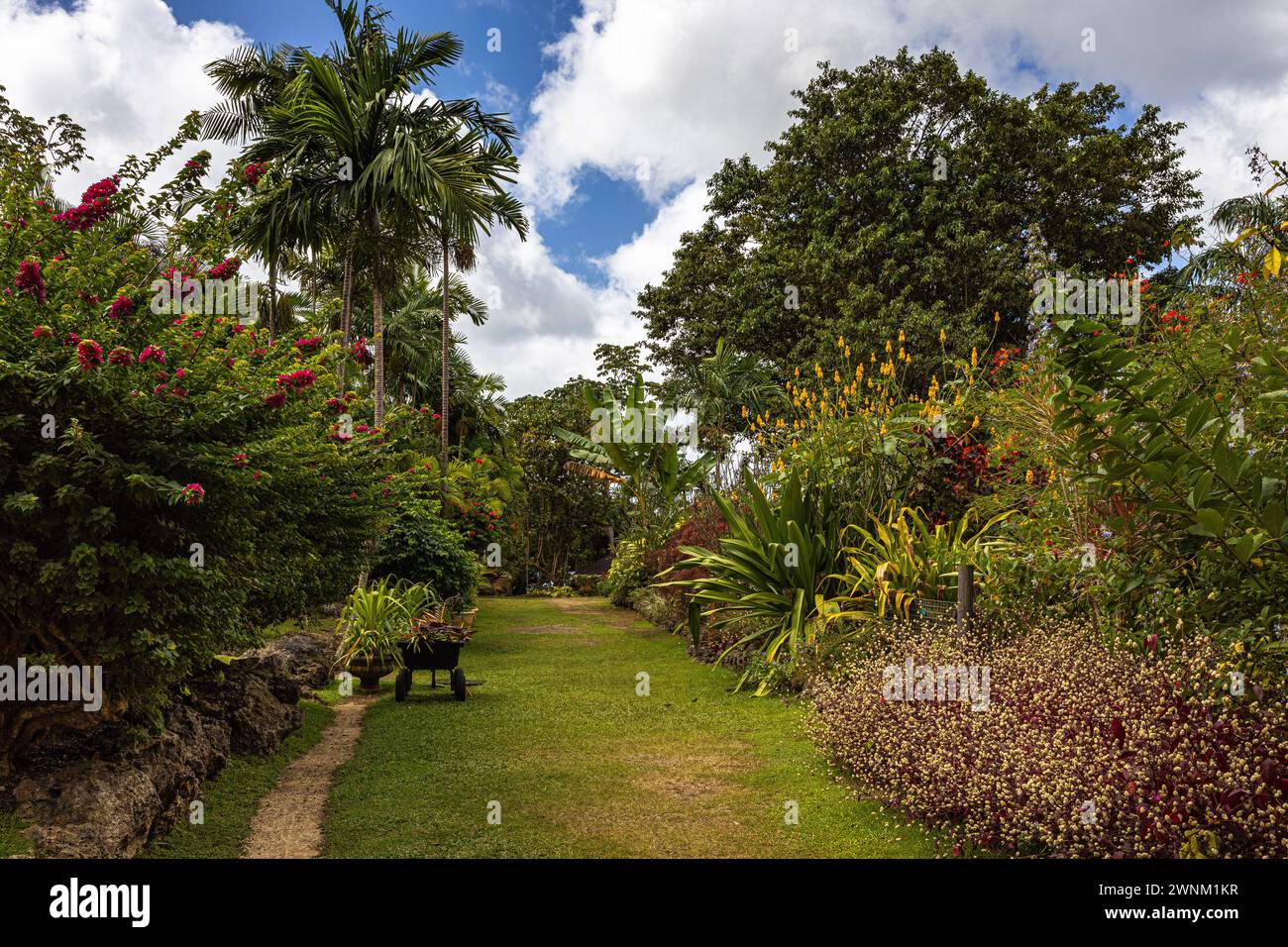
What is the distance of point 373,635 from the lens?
9852 millimetres

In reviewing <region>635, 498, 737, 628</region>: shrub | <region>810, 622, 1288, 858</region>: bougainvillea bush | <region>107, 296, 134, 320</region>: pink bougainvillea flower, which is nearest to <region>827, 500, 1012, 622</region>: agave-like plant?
<region>810, 622, 1288, 858</region>: bougainvillea bush

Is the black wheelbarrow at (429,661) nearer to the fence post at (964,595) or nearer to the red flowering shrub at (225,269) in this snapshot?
the red flowering shrub at (225,269)

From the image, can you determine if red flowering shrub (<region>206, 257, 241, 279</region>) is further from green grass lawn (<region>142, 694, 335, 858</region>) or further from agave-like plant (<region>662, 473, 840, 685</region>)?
agave-like plant (<region>662, 473, 840, 685</region>)

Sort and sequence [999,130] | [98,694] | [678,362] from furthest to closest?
[678,362], [999,130], [98,694]

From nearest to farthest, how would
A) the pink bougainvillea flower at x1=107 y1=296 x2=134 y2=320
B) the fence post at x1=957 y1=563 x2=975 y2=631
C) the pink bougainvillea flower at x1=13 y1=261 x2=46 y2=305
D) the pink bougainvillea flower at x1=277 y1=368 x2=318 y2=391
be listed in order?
1. the pink bougainvillea flower at x1=13 y1=261 x2=46 y2=305
2. the pink bougainvillea flower at x1=107 y1=296 x2=134 y2=320
3. the pink bougainvillea flower at x1=277 y1=368 x2=318 y2=391
4. the fence post at x1=957 y1=563 x2=975 y2=631

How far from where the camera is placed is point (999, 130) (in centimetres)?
1880

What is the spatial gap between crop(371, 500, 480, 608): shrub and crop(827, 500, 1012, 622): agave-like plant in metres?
6.47

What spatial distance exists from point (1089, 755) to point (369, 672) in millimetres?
7767

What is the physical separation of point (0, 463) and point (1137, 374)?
211 inches

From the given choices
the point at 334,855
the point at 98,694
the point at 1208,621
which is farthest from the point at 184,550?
the point at 1208,621

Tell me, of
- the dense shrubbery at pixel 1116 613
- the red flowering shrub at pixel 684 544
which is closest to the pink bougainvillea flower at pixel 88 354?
the dense shrubbery at pixel 1116 613

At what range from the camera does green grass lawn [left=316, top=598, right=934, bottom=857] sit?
480cm

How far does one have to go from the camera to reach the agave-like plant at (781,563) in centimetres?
914
